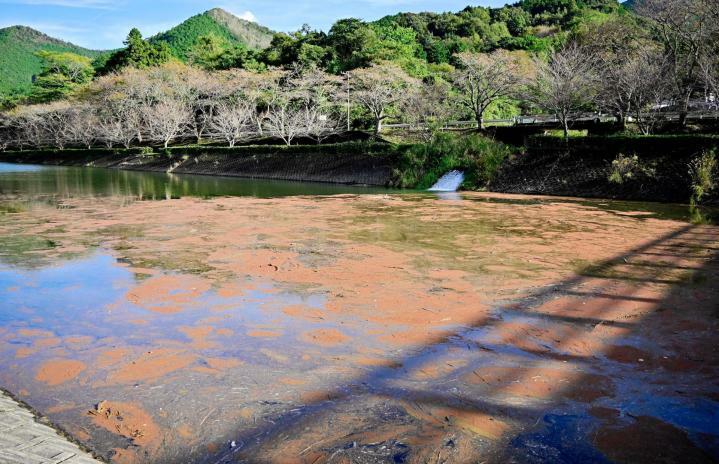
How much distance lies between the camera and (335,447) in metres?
4.49

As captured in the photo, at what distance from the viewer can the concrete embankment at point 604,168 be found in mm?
23188

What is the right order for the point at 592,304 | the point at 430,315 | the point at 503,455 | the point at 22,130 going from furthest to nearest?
the point at 22,130
the point at 592,304
the point at 430,315
the point at 503,455

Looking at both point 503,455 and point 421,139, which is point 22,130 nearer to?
point 421,139

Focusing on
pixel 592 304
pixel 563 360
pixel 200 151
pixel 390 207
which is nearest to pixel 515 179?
pixel 390 207

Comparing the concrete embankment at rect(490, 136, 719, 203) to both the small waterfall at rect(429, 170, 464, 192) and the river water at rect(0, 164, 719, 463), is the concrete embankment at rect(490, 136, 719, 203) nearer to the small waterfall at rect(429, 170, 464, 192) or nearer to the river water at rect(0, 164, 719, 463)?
the small waterfall at rect(429, 170, 464, 192)

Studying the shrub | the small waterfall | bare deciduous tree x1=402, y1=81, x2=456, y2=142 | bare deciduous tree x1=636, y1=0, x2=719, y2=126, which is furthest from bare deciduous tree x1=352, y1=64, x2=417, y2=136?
the shrub

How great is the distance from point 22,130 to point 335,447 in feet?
276

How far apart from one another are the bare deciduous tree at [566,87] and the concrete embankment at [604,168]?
1689mm

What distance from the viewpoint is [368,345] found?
6.78m

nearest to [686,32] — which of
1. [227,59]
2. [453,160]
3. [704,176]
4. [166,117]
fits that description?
[704,176]

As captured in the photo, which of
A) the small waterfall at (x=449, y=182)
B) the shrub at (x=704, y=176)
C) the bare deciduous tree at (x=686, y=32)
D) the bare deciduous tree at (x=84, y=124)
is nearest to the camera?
the shrub at (x=704, y=176)

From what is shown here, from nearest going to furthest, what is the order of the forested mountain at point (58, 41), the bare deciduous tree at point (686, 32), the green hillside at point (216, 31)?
the bare deciduous tree at point (686, 32) < the forested mountain at point (58, 41) < the green hillside at point (216, 31)

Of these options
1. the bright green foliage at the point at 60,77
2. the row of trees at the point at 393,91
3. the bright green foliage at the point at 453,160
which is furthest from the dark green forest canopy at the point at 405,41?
the bright green foliage at the point at 453,160

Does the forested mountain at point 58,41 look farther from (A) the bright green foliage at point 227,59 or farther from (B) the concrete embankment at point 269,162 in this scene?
(B) the concrete embankment at point 269,162
